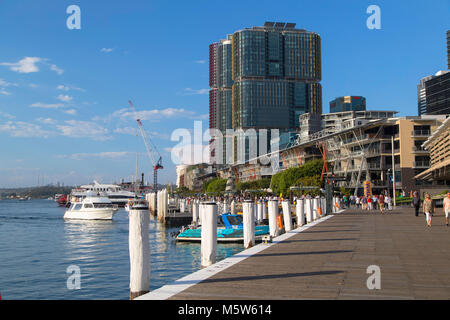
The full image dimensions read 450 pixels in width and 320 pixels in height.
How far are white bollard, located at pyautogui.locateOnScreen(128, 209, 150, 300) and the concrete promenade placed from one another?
27.3 inches

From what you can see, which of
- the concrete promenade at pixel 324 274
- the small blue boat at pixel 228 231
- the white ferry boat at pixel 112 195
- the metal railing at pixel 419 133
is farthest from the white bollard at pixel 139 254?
the white ferry boat at pixel 112 195

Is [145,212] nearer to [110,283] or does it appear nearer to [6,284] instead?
[110,283]

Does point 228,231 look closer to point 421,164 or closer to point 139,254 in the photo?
point 139,254

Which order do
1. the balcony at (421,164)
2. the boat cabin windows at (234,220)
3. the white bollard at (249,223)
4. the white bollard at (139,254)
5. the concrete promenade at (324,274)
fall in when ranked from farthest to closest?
the balcony at (421,164)
the boat cabin windows at (234,220)
the white bollard at (249,223)
the white bollard at (139,254)
the concrete promenade at (324,274)

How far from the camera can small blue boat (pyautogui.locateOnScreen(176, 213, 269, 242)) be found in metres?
35.1

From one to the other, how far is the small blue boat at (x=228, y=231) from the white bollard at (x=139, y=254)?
83.9ft

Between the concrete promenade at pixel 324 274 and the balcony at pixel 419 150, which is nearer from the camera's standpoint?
the concrete promenade at pixel 324 274

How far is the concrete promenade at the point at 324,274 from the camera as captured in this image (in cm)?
842

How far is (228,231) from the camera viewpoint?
116ft

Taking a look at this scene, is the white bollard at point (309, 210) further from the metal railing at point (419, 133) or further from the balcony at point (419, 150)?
the metal railing at point (419, 133)

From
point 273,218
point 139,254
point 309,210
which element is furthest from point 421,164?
point 139,254

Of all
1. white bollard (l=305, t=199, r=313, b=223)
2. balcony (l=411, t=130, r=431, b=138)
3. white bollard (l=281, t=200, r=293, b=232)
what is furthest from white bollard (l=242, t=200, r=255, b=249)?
balcony (l=411, t=130, r=431, b=138)
